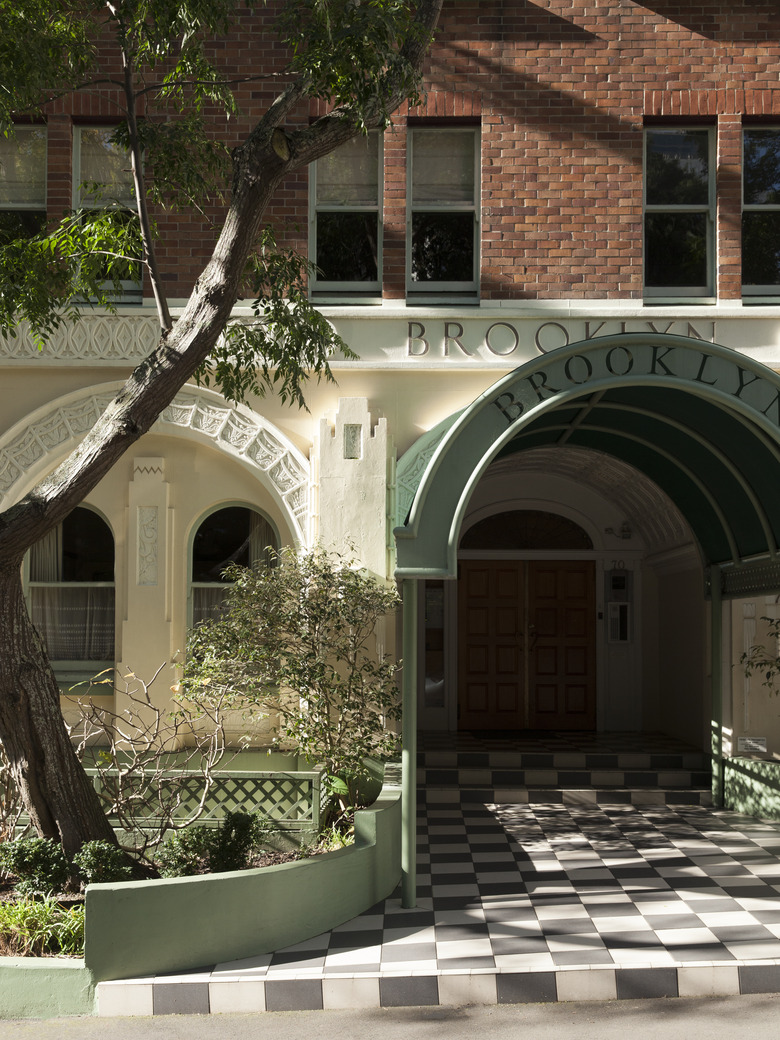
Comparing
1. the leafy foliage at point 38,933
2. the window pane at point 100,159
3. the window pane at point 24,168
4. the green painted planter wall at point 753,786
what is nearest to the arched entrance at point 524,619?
the green painted planter wall at point 753,786

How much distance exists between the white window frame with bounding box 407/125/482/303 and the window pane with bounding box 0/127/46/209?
4.01m

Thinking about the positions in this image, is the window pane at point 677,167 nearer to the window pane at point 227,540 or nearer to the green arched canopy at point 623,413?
the green arched canopy at point 623,413

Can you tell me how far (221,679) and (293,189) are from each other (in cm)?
547

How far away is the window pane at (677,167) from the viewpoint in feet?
38.2

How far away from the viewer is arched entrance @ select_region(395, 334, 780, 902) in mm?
7465

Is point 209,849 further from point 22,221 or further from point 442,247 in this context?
point 22,221

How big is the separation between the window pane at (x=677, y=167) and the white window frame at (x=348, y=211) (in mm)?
2950

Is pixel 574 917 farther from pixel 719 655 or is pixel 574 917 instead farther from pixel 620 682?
pixel 620 682

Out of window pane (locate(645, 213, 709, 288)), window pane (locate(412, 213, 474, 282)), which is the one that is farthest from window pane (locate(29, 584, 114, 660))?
window pane (locate(645, 213, 709, 288))

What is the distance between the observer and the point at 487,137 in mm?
11414

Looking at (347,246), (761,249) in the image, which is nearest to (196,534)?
(347,246)

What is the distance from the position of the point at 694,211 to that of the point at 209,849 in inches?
330

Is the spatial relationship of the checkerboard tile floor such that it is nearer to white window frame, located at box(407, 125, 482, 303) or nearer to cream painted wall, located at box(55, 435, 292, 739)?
cream painted wall, located at box(55, 435, 292, 739)

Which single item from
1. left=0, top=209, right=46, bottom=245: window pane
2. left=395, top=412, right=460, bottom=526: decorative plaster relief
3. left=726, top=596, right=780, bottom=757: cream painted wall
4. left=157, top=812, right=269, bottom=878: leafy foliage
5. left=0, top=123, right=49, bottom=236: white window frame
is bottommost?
left=157, top=812, right=269, bottom=878: leafy foliage
